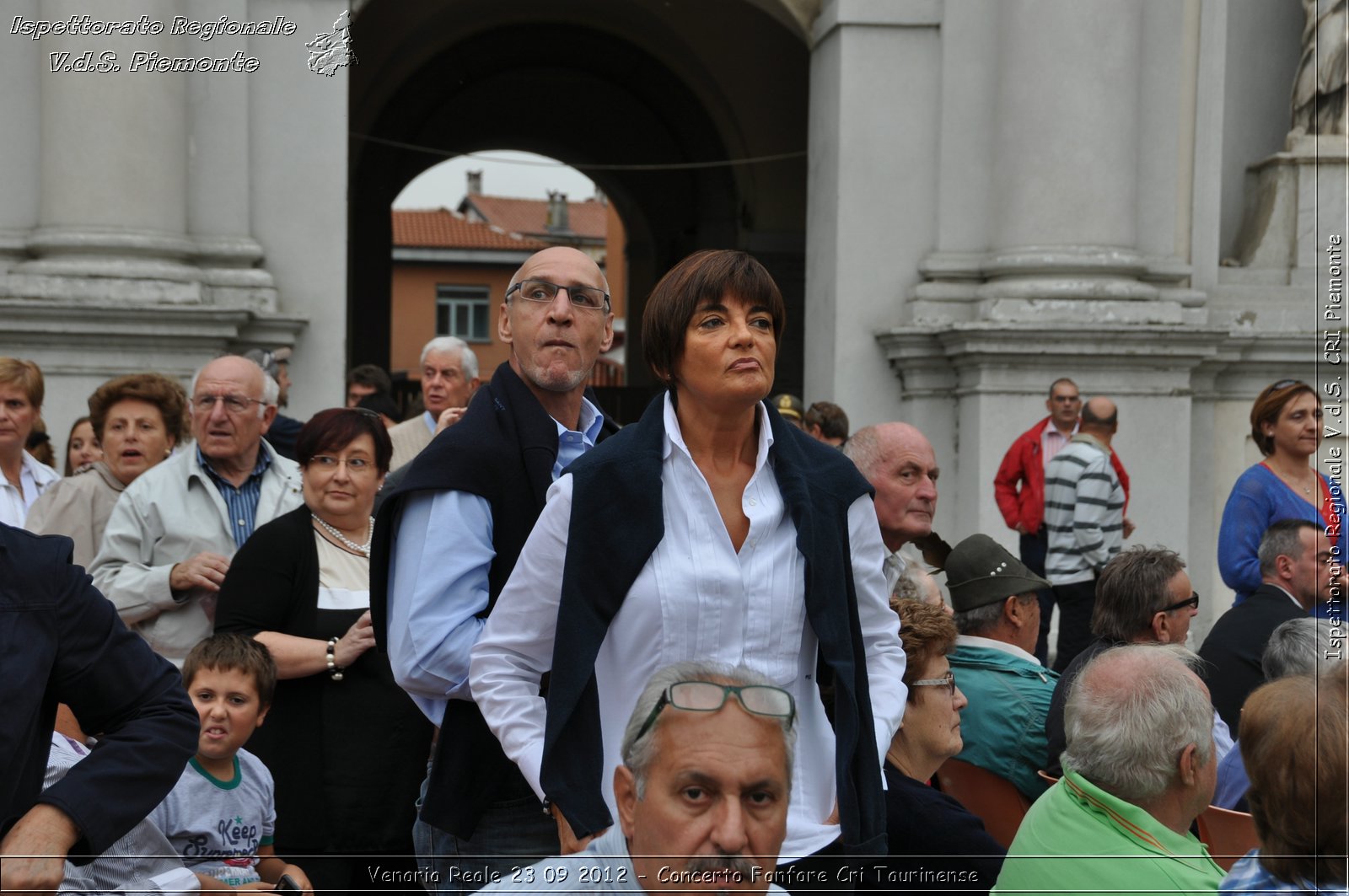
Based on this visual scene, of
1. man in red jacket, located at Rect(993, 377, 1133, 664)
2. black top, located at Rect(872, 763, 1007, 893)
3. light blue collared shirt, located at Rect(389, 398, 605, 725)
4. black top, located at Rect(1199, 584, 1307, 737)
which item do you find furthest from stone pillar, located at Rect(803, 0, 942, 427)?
light blue collared shirt, located at Rect(389, 398, 605, 725)

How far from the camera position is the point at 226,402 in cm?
529

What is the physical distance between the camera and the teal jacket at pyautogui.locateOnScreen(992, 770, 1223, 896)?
10.3 ft

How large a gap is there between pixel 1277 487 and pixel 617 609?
449 centimetres

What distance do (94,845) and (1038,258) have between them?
8959 millimetres

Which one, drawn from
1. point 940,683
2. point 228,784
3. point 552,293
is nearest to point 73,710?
point 552,293

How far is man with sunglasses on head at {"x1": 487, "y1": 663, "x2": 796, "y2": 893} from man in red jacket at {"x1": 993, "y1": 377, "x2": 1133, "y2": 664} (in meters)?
7.32

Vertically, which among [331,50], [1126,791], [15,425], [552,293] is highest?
[331,50]

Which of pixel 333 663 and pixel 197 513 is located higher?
pixel 197 513

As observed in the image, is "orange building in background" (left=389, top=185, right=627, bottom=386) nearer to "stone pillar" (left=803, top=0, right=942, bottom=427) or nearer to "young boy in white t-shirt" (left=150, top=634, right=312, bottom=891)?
"stone pillar" (left=803, top=0, right=942, bottom=427)

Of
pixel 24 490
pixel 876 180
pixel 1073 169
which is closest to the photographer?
pixel 24 490

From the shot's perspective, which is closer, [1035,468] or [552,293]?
[552,293]

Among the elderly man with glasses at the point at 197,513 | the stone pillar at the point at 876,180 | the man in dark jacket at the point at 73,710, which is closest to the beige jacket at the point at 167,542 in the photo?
the elderly man with glasses at the point at 197,513

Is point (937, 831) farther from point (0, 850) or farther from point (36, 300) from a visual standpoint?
point (36, 300)

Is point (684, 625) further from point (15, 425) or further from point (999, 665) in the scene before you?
point (15, 425)
